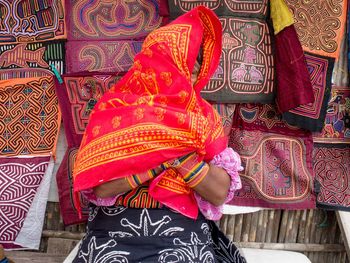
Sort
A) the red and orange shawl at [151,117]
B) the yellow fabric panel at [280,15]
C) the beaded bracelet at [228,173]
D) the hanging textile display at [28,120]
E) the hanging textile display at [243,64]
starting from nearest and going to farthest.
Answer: the red and orange shawl at [151,117] → the beaded bracelet at [228,173] → the yellow fabric panel at [280,15] → the hanging textile display at [243,64] → the hanging textile display at [28,120]

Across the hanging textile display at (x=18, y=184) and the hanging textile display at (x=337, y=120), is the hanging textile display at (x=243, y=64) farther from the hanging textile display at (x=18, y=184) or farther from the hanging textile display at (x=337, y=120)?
the hanging textile display at (x=18, y=184)

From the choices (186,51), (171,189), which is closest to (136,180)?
(171,189)

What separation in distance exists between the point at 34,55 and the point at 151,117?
1.17 m

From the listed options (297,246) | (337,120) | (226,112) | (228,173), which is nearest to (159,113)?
(228,173)

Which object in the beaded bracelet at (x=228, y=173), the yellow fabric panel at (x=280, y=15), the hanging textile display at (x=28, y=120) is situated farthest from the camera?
the hanging textile display at (x=28, y=120)

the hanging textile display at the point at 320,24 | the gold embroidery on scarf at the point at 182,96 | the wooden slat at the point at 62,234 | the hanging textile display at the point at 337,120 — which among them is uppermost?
the hanging textile display at the point at 320,24

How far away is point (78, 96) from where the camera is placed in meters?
2.58

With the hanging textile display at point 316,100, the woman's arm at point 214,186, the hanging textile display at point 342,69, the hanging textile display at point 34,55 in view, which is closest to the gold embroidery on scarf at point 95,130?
the woman's arm at point 214,186

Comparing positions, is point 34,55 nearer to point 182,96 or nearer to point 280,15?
point 182,96

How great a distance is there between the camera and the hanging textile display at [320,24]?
2.46 m

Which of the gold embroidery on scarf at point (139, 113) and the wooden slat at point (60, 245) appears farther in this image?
the wooden slat at point (60, 245)

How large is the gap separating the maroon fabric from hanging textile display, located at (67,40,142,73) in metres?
0.79

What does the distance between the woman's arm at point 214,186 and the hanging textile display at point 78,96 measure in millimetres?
969

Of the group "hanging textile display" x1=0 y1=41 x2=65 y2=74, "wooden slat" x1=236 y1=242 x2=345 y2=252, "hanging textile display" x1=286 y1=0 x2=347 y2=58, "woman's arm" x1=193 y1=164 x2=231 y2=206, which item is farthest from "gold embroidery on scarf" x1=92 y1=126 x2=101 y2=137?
"wooden slat" x1=236 y1=242 x2=345 y2=252
